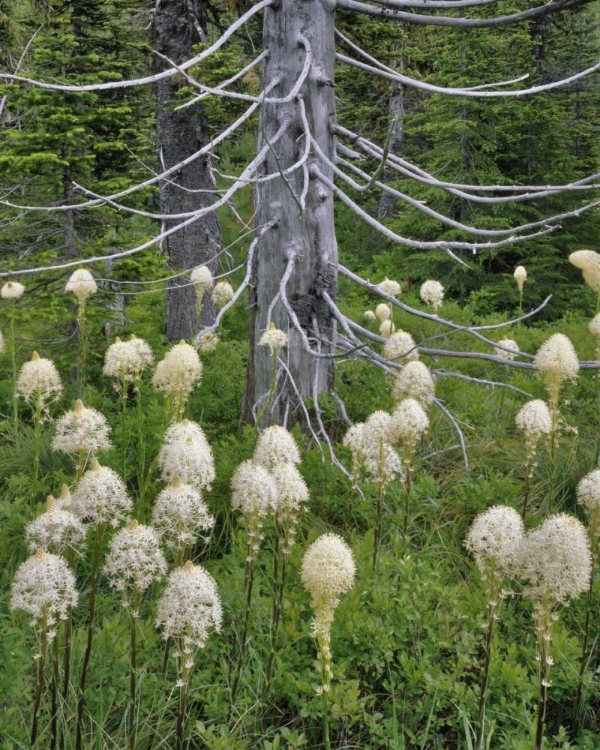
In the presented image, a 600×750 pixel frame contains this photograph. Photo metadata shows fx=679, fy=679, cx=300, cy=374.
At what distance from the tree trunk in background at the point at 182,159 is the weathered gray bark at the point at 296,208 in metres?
3.09

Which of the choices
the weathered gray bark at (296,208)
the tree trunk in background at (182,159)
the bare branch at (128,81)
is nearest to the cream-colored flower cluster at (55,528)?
the bare branch at (128,81)

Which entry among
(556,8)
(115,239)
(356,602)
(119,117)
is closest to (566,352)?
(356,602)

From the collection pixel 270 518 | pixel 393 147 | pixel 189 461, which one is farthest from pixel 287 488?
pixel 393 147

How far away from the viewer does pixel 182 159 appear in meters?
7.87

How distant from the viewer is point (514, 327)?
891cm

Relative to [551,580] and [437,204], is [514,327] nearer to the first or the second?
[437,204]

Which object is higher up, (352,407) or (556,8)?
(556,8)

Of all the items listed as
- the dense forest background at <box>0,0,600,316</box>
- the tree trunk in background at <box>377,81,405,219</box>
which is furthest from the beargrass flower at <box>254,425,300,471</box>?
the tree trunk in background at <box>377,81,405,219</box>

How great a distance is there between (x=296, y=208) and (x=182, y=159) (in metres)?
3.98

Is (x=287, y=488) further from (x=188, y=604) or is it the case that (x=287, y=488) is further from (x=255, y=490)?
(x=188, y=604)

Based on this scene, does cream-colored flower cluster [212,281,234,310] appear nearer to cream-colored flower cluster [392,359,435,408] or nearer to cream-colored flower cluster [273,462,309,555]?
cream-colored flower cluster [392,359,435,408]

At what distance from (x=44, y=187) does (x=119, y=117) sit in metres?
1.37

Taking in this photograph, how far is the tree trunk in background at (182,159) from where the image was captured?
24.7ft

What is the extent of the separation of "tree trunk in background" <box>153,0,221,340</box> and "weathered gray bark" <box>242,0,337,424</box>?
3.09m
